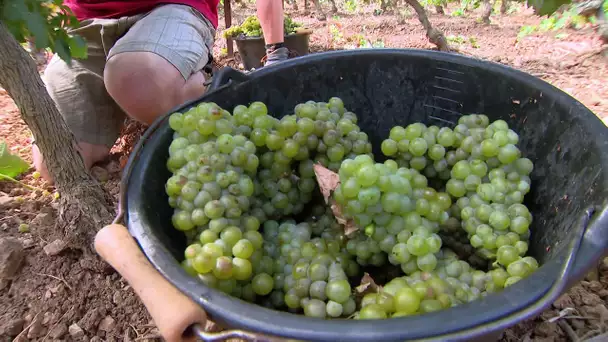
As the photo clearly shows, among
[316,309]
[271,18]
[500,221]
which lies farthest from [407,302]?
[271,18]

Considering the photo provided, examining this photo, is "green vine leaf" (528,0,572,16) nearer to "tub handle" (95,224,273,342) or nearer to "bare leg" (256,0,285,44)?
"tub handle" (95,224,273,342)

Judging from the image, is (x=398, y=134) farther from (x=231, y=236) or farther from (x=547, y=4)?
(x=231, y=236)

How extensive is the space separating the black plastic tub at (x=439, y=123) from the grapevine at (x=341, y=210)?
72mm

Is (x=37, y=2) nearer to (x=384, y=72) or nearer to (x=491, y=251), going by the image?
(x=384, y=72)

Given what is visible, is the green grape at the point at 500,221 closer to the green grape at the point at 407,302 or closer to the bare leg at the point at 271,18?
the green grape at the point at 407,302

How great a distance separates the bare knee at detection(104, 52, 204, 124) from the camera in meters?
2.00

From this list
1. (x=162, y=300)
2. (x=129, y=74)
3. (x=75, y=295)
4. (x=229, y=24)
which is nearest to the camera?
(x=162, y=300)

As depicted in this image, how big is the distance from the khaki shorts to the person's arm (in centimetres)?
79

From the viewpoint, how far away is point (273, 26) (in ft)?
10.9

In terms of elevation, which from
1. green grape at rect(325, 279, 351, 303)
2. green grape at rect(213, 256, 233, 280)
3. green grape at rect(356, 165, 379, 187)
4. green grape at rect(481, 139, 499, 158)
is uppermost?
green grape at rect(356, 165, 379, 187)

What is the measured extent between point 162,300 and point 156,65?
152 centimetres

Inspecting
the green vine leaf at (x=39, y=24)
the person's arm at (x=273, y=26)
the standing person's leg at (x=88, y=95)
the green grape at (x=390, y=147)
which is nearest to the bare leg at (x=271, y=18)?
the person's arm at (x=273, y=26)

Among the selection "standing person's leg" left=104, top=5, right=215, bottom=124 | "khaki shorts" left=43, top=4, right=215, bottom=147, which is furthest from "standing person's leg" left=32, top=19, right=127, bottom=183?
"standing person's leg" left=104, top=5, right=215, bottom=124

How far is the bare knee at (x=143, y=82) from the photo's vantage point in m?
2.00
